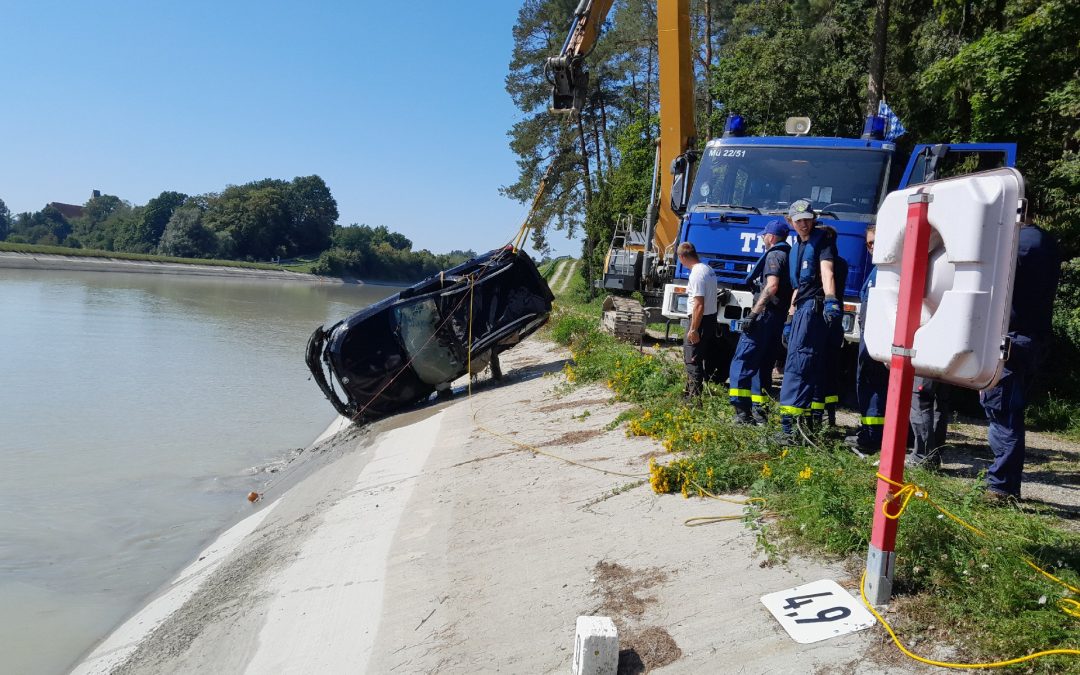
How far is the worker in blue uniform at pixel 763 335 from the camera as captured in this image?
22.1 ft

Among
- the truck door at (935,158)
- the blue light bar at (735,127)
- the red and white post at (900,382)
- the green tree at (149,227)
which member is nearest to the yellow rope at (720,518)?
the red and white post at (900,382)

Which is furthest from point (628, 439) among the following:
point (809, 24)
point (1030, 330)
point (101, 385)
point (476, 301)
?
point (809, 24)

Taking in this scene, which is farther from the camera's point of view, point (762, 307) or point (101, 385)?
point (101, 385)

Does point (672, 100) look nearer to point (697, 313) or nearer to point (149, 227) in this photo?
point (697, 313)

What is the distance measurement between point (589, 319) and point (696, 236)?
28.1ft

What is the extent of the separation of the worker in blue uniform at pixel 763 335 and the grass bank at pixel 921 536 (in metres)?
0.27

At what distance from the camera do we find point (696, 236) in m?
9.18

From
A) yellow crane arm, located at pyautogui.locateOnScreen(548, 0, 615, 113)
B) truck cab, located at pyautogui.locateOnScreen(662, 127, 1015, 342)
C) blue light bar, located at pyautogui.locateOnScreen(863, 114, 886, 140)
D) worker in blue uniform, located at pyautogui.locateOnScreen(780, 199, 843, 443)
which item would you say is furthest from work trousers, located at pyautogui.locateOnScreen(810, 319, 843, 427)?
yellow crane arm, located at pyautogui.locateOnScreen(548, 0, 615, 113)

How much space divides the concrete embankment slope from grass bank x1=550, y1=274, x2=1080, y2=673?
21cm

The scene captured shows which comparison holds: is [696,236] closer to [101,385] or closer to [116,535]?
[116,535]

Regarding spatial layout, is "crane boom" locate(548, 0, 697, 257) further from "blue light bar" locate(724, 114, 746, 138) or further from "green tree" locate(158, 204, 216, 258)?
"green tree" locate(158, 204, 216, 258)

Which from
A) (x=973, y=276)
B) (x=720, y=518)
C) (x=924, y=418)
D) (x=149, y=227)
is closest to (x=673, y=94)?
(x=924, y=418)

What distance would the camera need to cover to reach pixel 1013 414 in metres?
5.00

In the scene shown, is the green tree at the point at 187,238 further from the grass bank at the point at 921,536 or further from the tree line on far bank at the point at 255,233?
the grass bank at the point at 921,536
